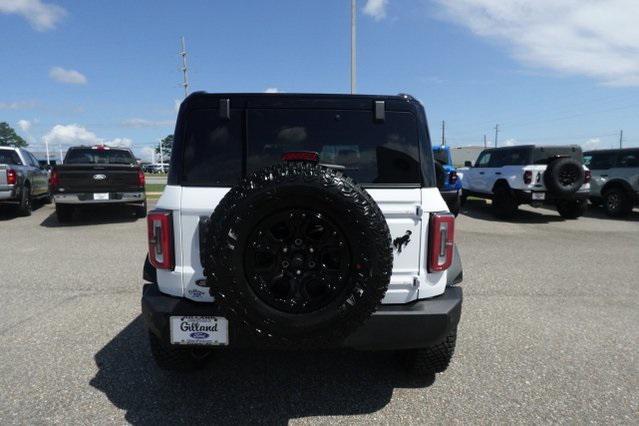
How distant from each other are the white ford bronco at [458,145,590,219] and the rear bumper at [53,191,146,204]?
9.36 meters

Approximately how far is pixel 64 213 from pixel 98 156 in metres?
2.52

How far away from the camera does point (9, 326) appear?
152 inches

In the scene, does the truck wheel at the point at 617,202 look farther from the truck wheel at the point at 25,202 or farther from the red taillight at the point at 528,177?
the truck wheel at the point at 25,202

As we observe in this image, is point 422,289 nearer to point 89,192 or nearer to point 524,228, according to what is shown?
point 524,228

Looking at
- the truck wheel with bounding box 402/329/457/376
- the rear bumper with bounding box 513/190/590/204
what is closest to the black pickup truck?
the truck wheel with bounding box 402/329/457/376

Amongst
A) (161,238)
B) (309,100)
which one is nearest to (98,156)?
(161,238)

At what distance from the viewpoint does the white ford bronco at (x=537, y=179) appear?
1031 centimetres

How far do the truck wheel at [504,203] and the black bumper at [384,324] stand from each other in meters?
9.65

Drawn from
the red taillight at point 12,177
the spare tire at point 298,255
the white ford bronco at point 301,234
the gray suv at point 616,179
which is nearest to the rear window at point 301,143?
the white ford bronco at point 301,234

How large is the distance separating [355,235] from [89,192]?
912 cm

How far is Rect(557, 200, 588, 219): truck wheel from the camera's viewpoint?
439 inches

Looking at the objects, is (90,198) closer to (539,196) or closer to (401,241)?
(401,241)

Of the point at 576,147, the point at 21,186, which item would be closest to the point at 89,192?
the point at 21,186

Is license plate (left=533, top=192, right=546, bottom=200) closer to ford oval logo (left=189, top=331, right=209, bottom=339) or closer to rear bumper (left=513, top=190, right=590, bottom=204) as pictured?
rear bumper (left=513, top=190, right=590, bottom=204)
